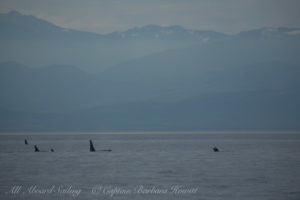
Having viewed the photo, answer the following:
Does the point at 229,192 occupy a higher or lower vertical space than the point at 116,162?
higher

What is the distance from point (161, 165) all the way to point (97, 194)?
23442 mm

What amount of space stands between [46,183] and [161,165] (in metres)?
18.7

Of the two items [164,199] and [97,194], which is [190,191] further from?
[97,194]

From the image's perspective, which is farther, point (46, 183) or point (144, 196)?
point (46, 183)

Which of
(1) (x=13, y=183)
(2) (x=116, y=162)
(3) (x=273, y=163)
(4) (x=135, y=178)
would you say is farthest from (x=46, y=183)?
(3) (x=273, y=163)

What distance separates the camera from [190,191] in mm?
45031

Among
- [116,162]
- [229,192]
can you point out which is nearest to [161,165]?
[116,162]

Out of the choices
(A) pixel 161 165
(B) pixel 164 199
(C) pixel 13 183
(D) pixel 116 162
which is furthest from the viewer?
(D) pixel 116 162

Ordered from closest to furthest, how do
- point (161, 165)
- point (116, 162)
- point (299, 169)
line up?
point (299, 169), point (161, 165), point (116, 162)

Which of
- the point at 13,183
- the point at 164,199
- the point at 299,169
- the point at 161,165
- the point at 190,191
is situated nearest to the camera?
the point at 164,199

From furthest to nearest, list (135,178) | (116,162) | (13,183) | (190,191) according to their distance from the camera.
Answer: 1. (116,162)
2. (135,178)
3. (13,183)
4. (190,191)

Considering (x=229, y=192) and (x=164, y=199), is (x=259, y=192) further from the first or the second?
(x=164, y=199)

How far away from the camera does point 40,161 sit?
74312 millimetres

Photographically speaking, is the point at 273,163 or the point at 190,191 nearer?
the point at 190,191
